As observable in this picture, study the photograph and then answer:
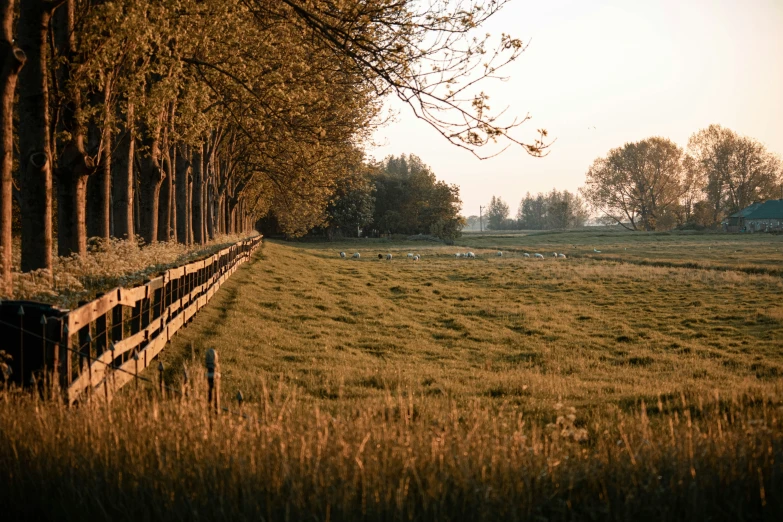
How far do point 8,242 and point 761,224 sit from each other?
126064 mm

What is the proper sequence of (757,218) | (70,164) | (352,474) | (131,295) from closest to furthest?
(352,474) → (131,295) → (70,164) → (757,218)

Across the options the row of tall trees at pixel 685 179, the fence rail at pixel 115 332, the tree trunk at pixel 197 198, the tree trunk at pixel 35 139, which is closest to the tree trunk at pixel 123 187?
the fence rail at pixel 115 332

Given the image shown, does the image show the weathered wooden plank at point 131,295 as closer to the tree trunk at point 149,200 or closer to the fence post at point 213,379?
the fence post at point 213,379

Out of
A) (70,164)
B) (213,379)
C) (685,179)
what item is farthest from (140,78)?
(685,179)

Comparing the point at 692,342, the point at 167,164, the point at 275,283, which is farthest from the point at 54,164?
the point at 692,342

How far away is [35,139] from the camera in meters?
14.3

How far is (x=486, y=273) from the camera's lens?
4550cm

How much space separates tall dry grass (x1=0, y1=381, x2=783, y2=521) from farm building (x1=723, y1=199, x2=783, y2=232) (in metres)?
123

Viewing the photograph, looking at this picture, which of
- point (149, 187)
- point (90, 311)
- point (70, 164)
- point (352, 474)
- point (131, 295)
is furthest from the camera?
point (149, 187)

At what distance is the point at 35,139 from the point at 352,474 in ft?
39.7

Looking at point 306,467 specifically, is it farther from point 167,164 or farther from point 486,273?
point 486,273

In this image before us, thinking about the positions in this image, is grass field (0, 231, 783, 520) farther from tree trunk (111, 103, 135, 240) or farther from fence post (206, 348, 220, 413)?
tree trunk (111, 103, 135, 240)

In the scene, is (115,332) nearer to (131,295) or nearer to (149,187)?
(131,295)

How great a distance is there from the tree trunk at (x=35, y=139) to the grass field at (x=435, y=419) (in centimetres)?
373
